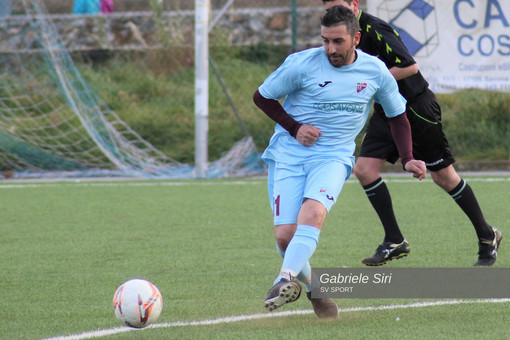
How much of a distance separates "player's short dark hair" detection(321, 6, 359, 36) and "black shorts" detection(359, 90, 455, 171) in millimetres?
1670

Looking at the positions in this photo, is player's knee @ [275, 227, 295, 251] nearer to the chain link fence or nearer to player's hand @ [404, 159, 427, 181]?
player's hand @ [404, 159, 427, 181]

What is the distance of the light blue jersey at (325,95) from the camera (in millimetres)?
4832

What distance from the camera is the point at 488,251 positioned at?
6.28 m

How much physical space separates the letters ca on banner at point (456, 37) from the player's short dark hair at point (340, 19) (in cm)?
813

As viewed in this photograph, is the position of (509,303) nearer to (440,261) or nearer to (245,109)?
(440,261)

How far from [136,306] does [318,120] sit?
4.64 feet

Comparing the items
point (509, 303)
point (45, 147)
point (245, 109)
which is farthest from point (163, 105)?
point (509, 303)

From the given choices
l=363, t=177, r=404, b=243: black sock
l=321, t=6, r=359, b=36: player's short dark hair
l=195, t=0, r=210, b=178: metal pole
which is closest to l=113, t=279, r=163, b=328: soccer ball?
l=321, t=6, r=359, b=36: player's short dark hair

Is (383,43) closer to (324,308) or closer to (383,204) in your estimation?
(383,204)

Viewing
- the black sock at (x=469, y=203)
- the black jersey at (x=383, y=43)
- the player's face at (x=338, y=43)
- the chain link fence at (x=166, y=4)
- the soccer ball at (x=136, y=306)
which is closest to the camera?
the soccer ball at (x=136, y=306)

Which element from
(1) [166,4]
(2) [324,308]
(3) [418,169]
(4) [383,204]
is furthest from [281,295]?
(1) [166,4]

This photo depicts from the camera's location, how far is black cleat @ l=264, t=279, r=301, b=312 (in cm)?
423

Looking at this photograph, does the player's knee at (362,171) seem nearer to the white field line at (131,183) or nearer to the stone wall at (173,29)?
the white field line at (131,183)

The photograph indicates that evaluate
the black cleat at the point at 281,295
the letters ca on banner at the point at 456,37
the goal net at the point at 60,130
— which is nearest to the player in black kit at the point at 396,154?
the black cleat at the point at 281,295
